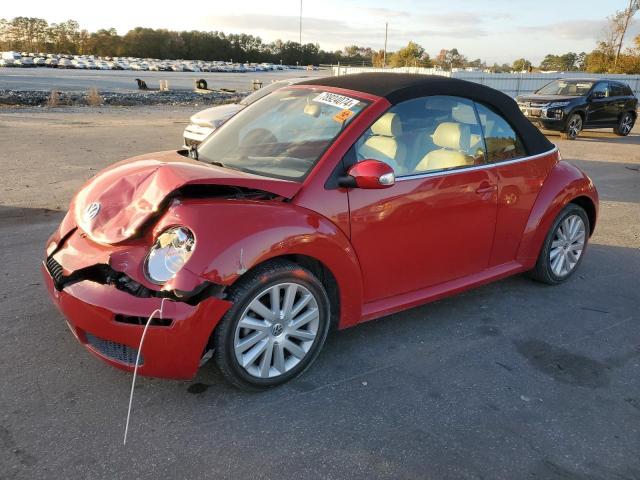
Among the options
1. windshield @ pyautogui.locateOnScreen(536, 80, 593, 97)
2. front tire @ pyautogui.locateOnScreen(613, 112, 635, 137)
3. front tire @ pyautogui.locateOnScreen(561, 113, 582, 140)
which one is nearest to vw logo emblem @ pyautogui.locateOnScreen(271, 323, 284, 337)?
front tire @ pyautogui.locateOnScreen(561, 113, 582, 140)

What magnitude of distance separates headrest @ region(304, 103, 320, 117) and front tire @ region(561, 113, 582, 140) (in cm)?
1477

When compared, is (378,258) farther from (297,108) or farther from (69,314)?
(69,314)

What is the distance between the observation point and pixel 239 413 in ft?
9.41

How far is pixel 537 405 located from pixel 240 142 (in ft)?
8.36

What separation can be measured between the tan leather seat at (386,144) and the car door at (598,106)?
15.8 meters

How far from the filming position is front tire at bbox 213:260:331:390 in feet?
9.27

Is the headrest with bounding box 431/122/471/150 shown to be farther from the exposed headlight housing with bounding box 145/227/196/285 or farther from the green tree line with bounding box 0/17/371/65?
the green tree line with bounding box 0/17/371/65

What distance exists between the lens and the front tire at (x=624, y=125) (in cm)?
1838

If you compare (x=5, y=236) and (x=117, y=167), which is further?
(x=5, y=236)

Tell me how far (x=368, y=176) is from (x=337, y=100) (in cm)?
81

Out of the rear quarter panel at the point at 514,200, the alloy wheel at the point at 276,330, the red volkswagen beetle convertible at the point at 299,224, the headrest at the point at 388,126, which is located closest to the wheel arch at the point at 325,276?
the red volkswagen beetle convertible at the point at 299,224

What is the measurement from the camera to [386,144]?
11.5 feet

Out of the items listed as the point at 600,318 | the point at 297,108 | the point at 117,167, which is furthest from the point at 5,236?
the point at 600,318

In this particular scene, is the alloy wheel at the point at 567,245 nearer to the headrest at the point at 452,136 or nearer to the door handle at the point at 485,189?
the door handle at the point at 485,189
